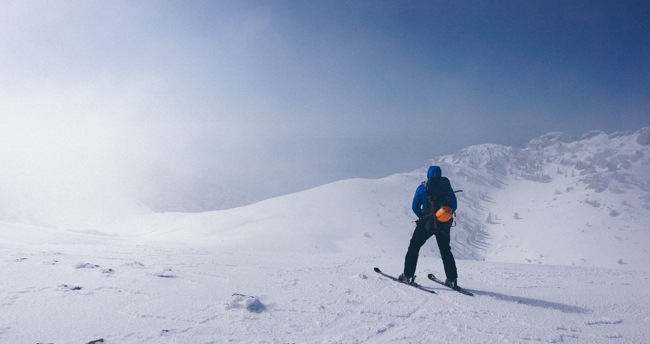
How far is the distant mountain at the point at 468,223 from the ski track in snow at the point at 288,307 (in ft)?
40.8

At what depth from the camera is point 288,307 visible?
5.96 meters

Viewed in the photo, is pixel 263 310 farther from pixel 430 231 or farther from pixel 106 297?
pixel 430 231

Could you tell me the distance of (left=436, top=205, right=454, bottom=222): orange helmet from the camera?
7.59 metres

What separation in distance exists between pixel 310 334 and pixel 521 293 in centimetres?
579

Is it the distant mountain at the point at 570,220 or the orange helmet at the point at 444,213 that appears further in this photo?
the distant mountain at the point at 570,220

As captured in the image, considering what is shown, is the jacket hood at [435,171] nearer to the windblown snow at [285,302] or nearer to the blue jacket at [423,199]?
the blue jacket at [423,199]

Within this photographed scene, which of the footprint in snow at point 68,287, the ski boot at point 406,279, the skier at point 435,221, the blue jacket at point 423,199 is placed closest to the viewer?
the footprint in snow at point 68,287

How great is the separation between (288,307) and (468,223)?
453 ft

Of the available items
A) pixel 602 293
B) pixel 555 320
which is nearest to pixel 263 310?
pixel 555 320

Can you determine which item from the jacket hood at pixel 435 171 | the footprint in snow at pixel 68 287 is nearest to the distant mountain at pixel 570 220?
the jacket hood at pixel 435 171

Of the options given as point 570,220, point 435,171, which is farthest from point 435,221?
point 570,220

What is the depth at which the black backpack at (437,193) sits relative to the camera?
795 cm

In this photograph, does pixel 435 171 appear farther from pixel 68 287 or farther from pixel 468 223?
pixel 468 223

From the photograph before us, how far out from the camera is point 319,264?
434 inches
